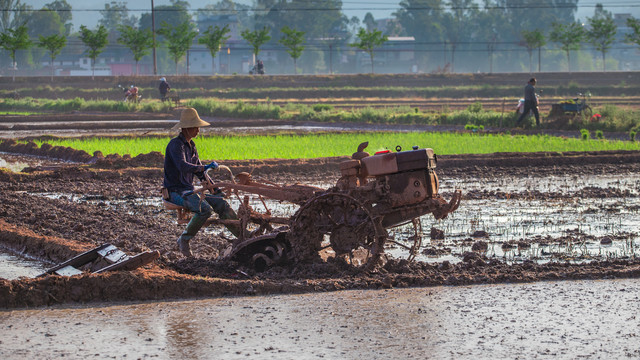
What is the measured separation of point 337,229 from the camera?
24.4 feet

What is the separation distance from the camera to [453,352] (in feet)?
17.7

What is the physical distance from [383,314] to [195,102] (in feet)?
104

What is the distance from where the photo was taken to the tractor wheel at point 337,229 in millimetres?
7270

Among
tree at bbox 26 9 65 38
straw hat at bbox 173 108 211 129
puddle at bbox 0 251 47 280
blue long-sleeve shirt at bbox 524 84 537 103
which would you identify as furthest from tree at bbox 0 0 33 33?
straw hat at bbox 173 108 211 129

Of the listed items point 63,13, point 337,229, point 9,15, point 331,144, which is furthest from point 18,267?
point 63,13

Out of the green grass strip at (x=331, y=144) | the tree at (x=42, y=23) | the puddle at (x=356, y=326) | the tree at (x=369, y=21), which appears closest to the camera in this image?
the puddle at (x=356, y=326)

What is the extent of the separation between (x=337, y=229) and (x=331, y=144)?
13.3 meters

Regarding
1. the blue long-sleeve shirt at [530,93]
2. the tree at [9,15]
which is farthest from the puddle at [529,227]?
the tree at [9,15]

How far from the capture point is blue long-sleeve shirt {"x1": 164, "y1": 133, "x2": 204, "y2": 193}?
7852mm

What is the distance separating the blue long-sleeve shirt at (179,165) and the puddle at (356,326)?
5.05ft

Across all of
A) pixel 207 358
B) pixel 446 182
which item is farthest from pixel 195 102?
pixel 207 358

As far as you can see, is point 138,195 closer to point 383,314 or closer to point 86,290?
point 86,290

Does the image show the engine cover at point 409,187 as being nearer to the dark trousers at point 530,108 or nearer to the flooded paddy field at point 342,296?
the flooded paddy field at point 342,296

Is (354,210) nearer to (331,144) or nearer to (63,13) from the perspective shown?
(331,144)
